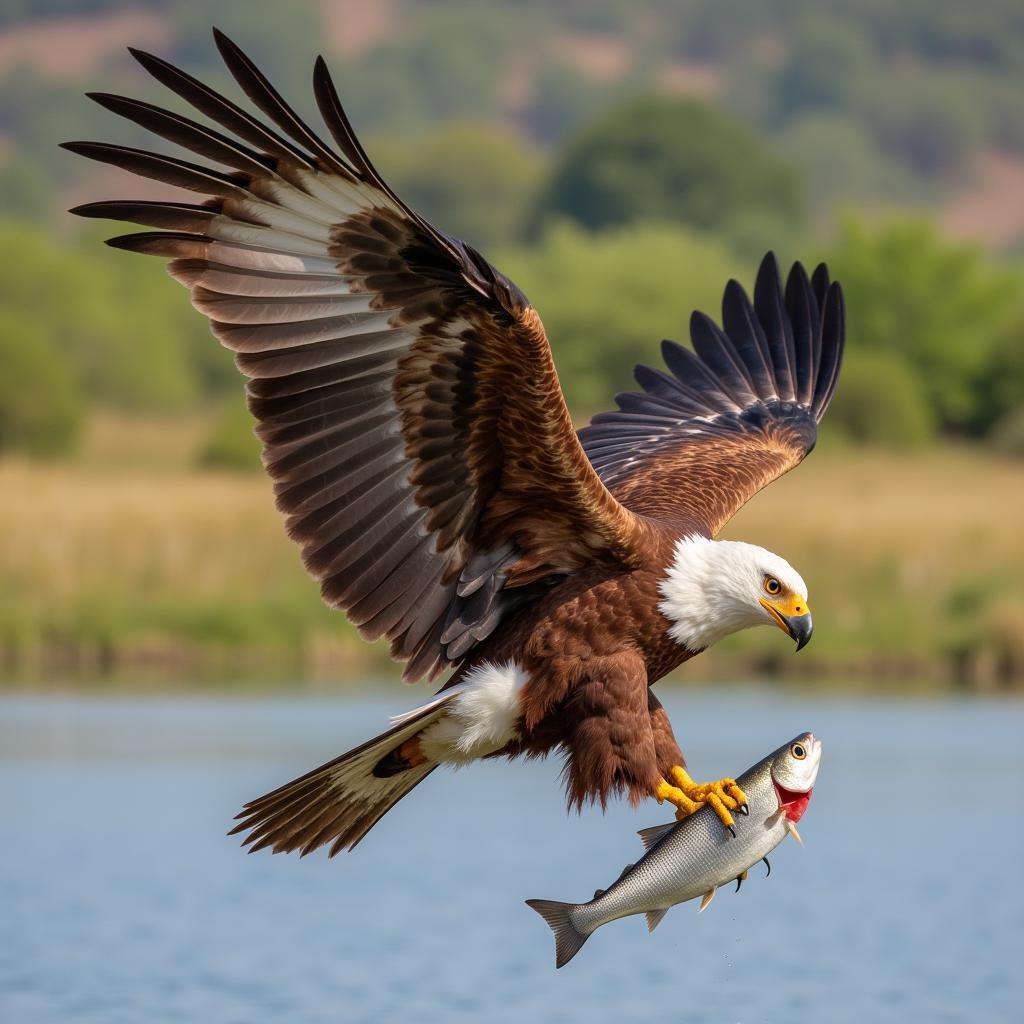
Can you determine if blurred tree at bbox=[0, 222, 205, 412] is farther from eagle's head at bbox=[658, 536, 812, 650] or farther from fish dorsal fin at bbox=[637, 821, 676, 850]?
fish dorsal fin at bbox=[637, 821, 676, 850]

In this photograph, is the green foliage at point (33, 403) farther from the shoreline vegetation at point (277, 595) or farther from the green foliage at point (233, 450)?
the shoreline vegetation at point (277, 595)

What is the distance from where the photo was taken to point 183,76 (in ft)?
21.2

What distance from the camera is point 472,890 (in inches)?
523

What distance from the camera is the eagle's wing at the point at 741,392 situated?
31.2 feet

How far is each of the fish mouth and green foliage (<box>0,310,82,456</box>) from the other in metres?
33.2

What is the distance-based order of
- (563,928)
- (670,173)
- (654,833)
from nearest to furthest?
(654,833) → (563,928) → (670,173)

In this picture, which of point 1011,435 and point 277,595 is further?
point 1011,435

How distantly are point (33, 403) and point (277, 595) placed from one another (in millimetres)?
17779

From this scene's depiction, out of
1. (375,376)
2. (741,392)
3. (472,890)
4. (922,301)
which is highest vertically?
(922,301)

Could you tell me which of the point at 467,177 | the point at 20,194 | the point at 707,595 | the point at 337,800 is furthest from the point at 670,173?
the point at 707,595

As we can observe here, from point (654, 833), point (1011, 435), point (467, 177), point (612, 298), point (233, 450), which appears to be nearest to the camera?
point (654, 833)

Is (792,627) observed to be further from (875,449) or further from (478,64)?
(478,64)

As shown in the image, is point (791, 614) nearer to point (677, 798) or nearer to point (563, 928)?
point (677, 798)

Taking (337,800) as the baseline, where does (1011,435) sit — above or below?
above
